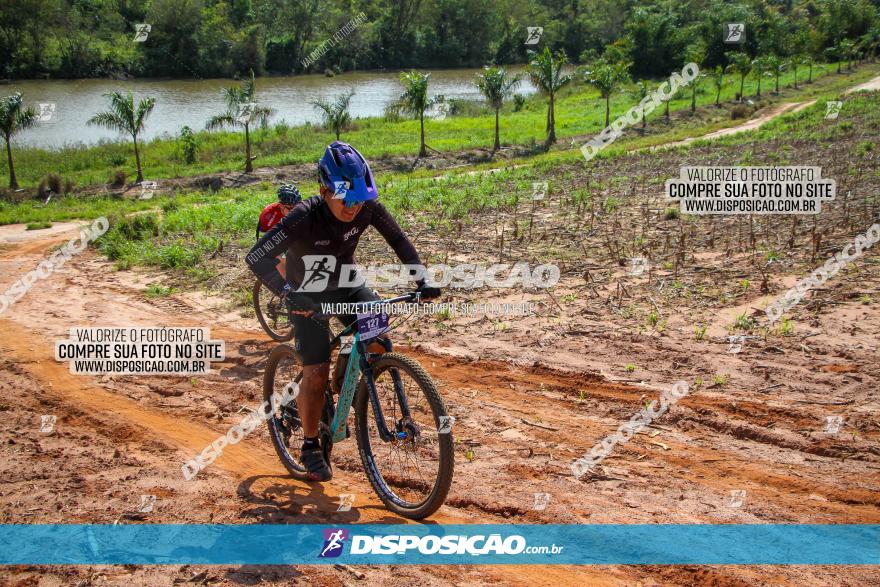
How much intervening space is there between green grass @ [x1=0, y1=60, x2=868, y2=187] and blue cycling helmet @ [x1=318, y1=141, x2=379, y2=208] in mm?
29444

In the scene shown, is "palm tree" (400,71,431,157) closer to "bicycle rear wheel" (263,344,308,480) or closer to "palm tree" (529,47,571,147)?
"palm tree" (529,47,571,147)

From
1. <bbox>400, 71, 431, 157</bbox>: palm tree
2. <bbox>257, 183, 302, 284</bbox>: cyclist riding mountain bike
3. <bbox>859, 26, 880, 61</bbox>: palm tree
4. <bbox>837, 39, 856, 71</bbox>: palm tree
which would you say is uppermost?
<bbox>859, 26, 880, 61</bbox>: palm tree

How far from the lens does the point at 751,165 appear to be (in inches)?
758

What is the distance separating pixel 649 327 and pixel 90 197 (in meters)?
25.0

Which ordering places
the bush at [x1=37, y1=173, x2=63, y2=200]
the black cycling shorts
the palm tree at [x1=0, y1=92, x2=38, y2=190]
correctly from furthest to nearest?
1. the palm tree at [x1=0, y1=92, x2=38, y2=190]
2. the bush at [x1=37, y1=173, x2=63, y2=200]
3. the black cycling shorts

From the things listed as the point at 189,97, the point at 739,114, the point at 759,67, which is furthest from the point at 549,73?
the point at 189,97

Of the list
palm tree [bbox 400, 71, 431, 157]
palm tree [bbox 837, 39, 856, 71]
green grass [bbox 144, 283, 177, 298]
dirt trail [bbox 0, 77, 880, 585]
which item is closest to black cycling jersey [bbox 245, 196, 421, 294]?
dirt trail [bbox 0, 77, 880, 585]

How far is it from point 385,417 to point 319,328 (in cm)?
82

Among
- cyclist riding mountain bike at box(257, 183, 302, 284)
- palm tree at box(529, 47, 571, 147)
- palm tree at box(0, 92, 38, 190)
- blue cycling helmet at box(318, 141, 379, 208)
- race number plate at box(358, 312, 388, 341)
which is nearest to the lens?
blue cycling helmet at box(318, 141, 379, 208)

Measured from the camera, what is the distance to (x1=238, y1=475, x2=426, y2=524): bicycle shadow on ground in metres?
5.22

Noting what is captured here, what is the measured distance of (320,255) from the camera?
5.39 metres

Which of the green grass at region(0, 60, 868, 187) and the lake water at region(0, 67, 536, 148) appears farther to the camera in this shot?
the lake water at region(0, 67, 536, 148)

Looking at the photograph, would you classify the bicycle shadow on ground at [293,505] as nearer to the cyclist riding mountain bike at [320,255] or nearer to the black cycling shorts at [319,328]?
the cyclist riding mountain bike at [320,255]

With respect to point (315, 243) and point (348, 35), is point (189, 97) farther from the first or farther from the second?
point (315, 243)
